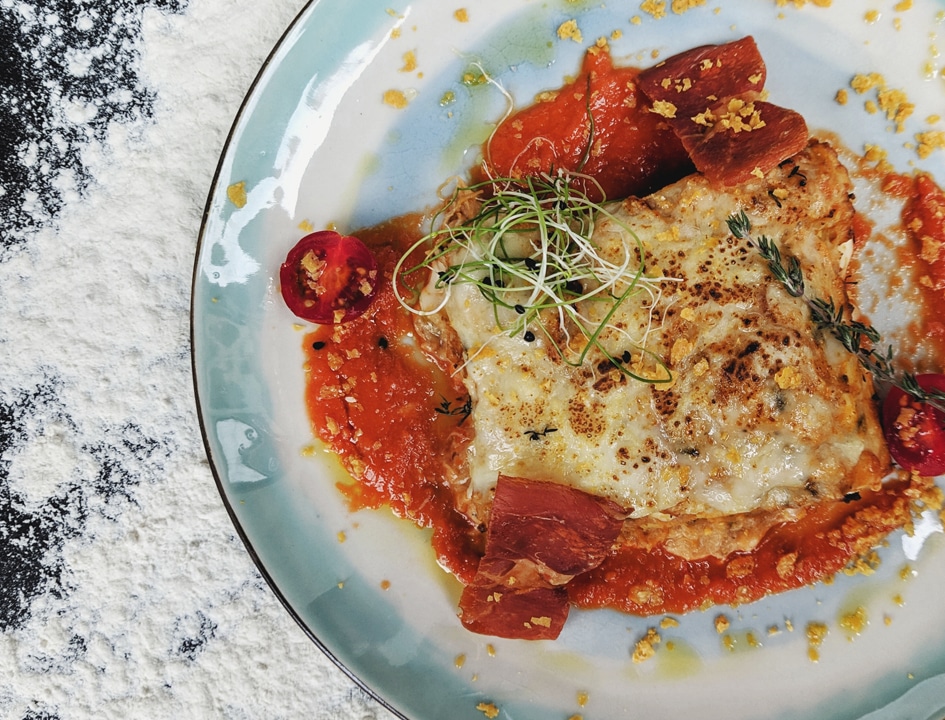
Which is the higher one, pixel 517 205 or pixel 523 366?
pixel 517 205

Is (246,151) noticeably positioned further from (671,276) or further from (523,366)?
(671,276)

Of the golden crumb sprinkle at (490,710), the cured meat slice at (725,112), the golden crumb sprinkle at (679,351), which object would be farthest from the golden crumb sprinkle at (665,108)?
the golden crumb sprinkle at (490,710)

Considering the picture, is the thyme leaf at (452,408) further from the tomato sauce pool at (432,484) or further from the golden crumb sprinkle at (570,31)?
the golden crumb sprinkle at (570,31)

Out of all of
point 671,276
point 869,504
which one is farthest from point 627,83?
point 869,504

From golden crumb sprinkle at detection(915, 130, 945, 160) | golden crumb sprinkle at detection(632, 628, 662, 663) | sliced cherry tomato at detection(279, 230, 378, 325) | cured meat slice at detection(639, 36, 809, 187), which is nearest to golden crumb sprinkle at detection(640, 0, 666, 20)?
cured meat slice at detection(639, 36, 809, 187)

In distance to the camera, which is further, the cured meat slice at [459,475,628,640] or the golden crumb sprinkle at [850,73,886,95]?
the golden crumb sprinkle at [850,73,886,95]

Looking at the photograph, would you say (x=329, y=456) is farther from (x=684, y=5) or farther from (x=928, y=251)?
(x=928, y=251)

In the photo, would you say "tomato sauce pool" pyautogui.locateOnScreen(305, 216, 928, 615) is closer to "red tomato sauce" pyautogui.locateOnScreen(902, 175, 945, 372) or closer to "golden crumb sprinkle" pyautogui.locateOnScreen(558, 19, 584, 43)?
"red tomato sauce" pyautogui.locateOnScreen(902, 175, 945, 372)
